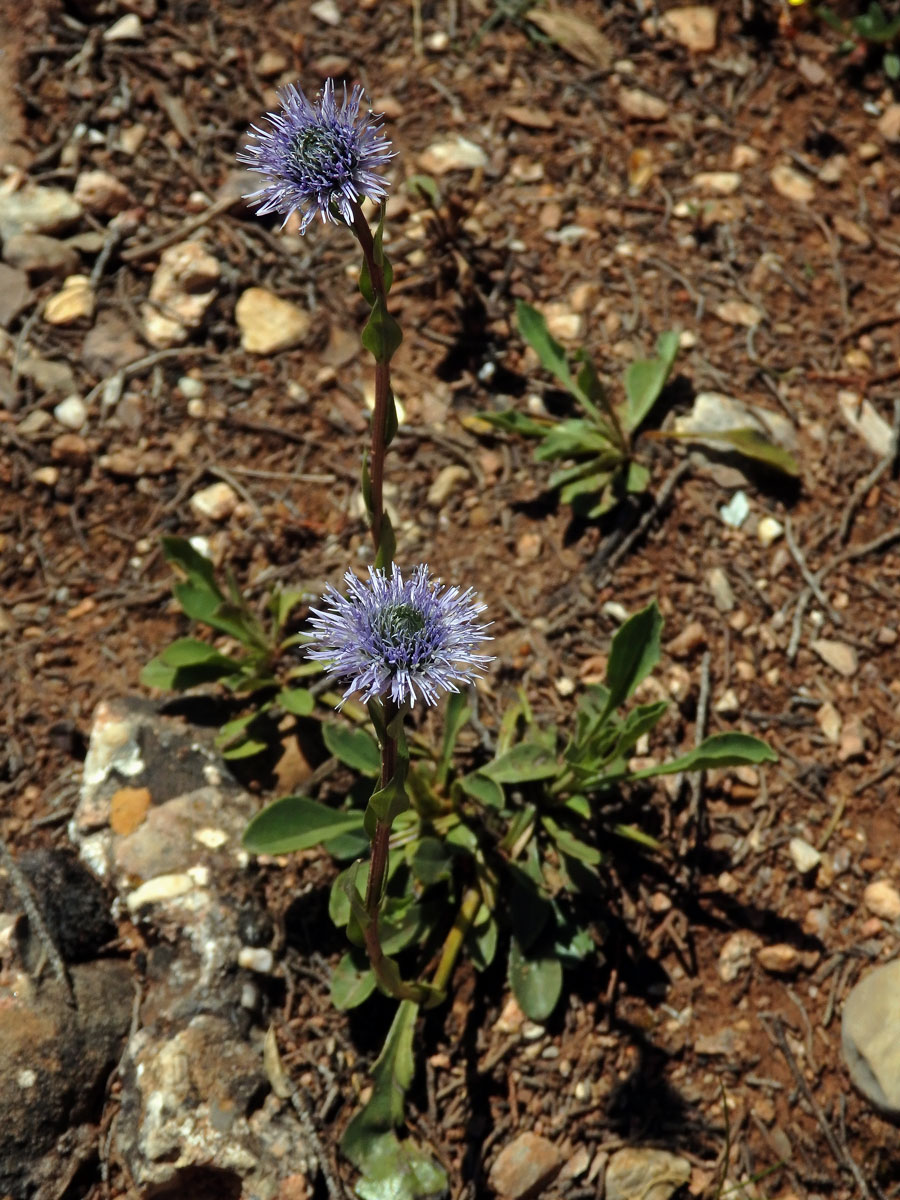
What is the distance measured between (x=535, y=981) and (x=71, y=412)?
9.23ft

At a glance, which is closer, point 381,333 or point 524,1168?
point 381,333

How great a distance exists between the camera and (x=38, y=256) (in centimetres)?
434

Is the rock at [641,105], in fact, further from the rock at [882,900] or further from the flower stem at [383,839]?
the flower stem at [383,839]

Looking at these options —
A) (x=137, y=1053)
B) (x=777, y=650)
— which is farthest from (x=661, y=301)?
(x=137, y=1053)

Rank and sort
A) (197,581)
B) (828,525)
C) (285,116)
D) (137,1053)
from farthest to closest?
(828,525)
(197,581)
(137,1053)
(285,116)

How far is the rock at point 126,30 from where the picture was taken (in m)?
4.74

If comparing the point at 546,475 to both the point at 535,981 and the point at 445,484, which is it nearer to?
the point at 445,484

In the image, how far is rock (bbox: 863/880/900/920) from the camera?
3.30 m

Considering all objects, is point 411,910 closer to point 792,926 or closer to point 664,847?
point 664,847

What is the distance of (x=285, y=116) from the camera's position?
2.38 m

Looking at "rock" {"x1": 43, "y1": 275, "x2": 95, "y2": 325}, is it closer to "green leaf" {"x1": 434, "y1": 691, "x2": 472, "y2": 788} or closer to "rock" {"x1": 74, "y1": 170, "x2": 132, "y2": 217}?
"rock" {"x1": 74, "y1": 170, "x2": 132, "y2": 217}

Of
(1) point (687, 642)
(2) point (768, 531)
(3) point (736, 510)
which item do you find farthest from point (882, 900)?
(3) point (736, 510)

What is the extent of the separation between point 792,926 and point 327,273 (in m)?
3.13

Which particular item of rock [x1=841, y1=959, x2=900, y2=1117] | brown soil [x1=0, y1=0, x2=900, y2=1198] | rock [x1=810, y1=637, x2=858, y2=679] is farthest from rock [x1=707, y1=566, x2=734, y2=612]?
rock [x1=841, y1=959, x2=900, y2=1117]
